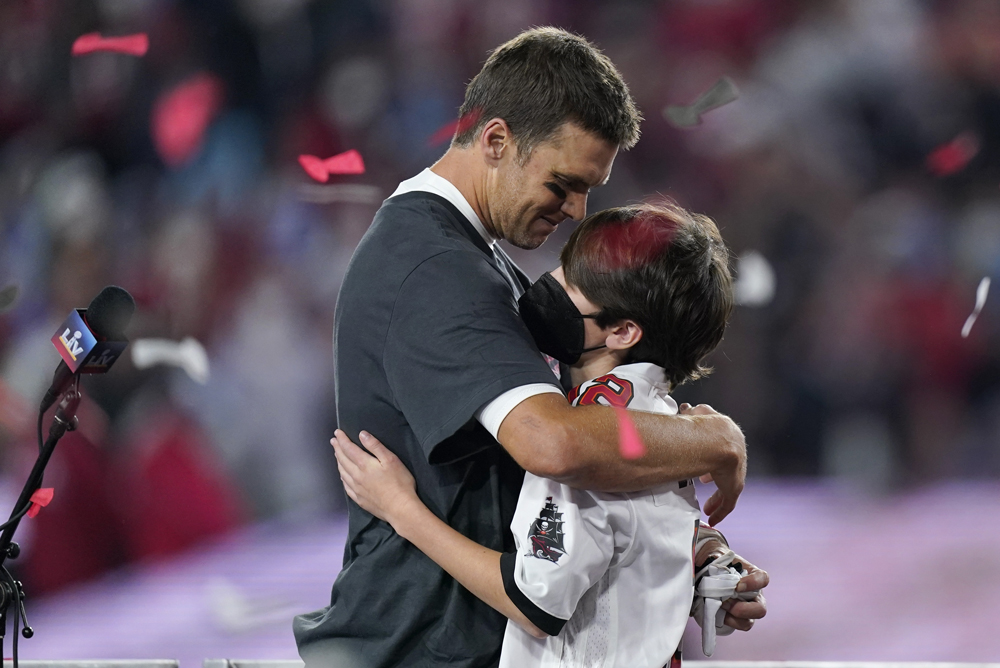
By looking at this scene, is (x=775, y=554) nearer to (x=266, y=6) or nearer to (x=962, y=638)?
(x=962, y=638)

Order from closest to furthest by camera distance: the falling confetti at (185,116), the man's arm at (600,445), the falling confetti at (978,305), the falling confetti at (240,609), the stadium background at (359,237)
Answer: the man's arm at (600,445) < the falling confetti at (240,609) < the stadium background at (359,237) < the falling confetti at (978,305) < the falling confetti at (185,116)

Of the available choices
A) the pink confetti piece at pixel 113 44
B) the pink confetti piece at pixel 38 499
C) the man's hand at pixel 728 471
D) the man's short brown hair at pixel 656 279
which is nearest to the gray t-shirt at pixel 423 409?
the man's short brown hair at pixel 656 279

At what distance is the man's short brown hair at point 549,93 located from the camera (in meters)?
1.08

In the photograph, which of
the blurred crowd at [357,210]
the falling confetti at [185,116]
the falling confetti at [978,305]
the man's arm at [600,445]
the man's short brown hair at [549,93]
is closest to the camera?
the man's arm at [600,445]

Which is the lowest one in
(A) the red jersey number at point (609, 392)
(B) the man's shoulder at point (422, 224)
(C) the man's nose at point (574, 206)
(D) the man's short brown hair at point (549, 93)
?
(A) the red jersey number at point (609, 392)

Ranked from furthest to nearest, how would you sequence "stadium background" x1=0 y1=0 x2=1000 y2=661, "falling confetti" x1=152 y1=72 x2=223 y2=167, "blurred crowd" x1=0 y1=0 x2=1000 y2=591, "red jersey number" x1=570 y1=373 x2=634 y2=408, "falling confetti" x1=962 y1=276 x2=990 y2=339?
"falling confetti" x1=152 y1=72 x2=223 y2=167, "falling confetti" x1=962 y1=276 x2=990 y2=339, "blurred crowd" x1=0 y1=0 x2=1000 y2=591, "stadium background" x1=0 y1=0 x2=1000 y2=661, "red jersey number" x1=570 y1=373 x2=634 y2=408

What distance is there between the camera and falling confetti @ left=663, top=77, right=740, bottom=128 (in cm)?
341

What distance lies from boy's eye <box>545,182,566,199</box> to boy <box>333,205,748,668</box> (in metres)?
0.09

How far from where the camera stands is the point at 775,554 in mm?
3020

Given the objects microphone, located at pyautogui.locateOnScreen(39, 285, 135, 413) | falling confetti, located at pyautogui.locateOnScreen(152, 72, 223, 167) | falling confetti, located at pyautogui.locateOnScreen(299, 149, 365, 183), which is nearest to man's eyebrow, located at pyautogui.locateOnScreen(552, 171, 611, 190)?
microphone, located at pyautogui.locateOnScreen(39, 285, 135, 413)

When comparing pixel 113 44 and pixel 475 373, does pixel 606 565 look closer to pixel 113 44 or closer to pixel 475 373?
pixel 475 373

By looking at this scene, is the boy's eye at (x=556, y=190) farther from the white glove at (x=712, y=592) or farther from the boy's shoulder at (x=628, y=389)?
the white glove at (x=712, y=592)

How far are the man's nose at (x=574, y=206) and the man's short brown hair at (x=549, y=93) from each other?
78 mm

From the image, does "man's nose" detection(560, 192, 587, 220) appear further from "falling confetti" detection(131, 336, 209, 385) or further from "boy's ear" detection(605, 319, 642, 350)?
"falling confetti" detection(131, 336, 209, 385)
